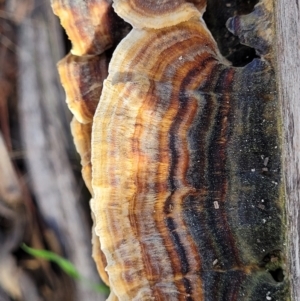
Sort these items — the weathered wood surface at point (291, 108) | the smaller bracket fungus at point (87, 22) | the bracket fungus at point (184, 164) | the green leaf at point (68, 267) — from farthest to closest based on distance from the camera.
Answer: the green leaf at point (68, 267) < the smaller bracket fungus at point (87, 22) < the bracket fungus at point (184, 164) < the weathered wood surface at point (291, 108)

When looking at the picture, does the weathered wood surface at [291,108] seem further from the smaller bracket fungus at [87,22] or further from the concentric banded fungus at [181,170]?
the smaller bracket fungus at [87,22]

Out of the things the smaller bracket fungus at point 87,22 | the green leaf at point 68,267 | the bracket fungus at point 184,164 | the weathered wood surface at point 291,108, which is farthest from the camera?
the green leaf at point 68,267

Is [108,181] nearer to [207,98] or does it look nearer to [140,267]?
[140,267]

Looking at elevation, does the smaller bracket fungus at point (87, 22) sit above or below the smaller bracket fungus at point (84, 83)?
above

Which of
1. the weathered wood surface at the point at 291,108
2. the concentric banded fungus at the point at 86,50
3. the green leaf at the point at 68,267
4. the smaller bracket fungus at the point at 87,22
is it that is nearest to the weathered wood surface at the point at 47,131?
the green leaf at the point at 68,267

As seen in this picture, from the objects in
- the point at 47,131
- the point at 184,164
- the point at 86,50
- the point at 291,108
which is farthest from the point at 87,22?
the point at 47,131

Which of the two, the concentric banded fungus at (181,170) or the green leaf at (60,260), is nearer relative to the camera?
the concentric banded fungus at (181,170)

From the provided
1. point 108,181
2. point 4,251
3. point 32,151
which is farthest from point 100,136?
point 4,251
